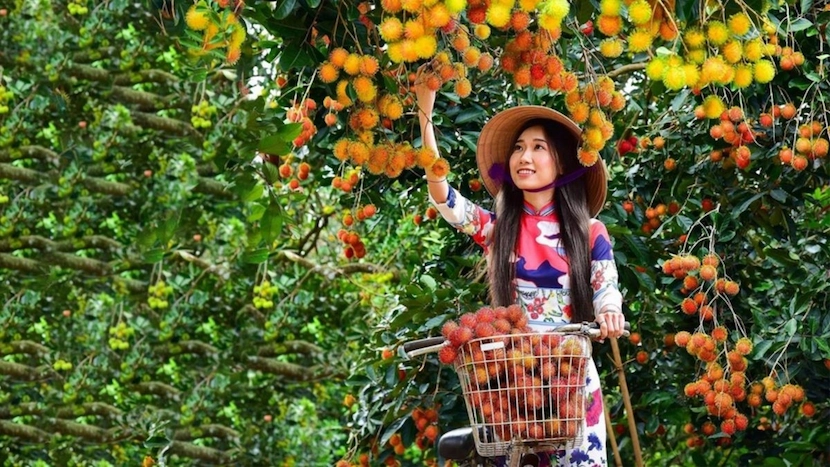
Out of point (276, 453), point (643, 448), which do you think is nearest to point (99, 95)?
point (276, 453)

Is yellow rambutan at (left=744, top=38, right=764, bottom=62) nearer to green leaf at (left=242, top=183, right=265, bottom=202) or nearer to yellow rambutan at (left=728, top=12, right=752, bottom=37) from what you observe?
yellow rambutan at (left=728, top=12, right=752, bottom=37)

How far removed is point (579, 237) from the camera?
239cm

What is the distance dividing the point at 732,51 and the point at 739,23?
0.05 metres

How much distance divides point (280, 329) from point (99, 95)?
5.13 feet

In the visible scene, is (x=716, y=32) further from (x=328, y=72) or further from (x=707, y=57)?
(x=328, y=72)

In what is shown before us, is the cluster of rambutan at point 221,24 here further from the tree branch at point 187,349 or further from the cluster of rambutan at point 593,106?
the tree branch at point 187,349

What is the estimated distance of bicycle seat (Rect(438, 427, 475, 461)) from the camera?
87.2 inches

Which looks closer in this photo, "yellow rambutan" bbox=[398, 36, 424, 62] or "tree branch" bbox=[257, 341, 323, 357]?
"yellow rambutan" bbox=[398, 36, 424, 62]

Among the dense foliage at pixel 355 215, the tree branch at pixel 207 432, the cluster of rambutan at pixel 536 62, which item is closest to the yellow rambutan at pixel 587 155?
the dense foliage at pixel 355 215

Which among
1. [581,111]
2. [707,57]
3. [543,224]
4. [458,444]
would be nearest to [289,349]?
[543,224]

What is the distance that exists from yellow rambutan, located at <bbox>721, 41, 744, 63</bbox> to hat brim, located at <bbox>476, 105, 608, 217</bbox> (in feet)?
2.07

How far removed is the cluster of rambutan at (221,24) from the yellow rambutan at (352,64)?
188 millimetres

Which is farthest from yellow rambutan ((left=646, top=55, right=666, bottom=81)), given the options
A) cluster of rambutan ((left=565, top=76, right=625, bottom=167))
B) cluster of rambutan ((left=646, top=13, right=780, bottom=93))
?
cluster of rambutan ((left=565, top=76, right=625, bottom=167))

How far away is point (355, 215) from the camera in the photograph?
3178mm
